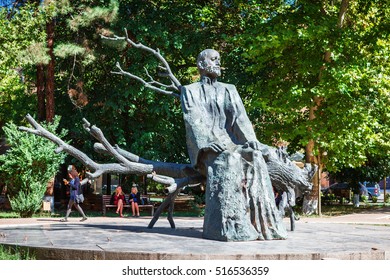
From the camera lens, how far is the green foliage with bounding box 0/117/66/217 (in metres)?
22.5

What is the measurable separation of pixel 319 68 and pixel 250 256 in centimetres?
1594

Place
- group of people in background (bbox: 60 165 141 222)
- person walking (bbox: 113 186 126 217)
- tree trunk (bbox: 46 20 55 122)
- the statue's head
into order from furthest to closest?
tree trunk (bbox: 46 20 55 122), person walking (bbox: 113 186 126 217), group of people in background (bbox: 60 165 141 222), the statue's head

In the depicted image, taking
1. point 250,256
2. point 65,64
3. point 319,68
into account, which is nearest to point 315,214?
point 319,68

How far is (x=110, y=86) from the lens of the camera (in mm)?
26953

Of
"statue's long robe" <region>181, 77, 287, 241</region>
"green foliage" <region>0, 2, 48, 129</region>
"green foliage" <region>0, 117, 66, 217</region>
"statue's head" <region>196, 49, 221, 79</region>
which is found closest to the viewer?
"statue's long robe" <region>181, 77, 287, 241</region>

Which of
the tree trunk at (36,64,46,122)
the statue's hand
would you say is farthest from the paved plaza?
the tree trunk at (36,64,46,122)

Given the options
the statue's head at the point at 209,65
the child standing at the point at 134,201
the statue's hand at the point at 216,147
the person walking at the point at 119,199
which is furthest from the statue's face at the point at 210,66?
the person walking at the point at 119,199

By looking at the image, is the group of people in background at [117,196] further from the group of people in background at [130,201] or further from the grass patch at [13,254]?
the grass patch at [13,254]

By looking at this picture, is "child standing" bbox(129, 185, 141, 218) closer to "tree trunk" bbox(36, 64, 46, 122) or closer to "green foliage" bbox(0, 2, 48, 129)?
"green foliage" bbox(0, 2, 48, 129)

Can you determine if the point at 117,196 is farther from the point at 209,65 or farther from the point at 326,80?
the point at 209,65

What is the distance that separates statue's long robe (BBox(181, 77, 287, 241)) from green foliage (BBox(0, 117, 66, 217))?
41.9 ft

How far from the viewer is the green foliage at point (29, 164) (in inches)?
886

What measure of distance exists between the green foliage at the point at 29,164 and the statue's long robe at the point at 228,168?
1276 cm

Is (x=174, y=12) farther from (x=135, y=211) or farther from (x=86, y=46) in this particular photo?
(x=135, y=211)
